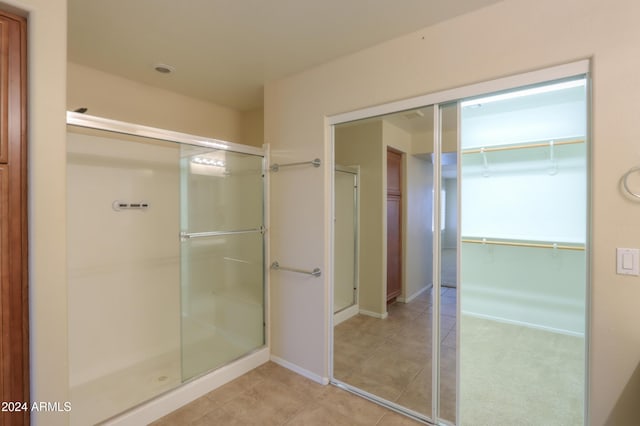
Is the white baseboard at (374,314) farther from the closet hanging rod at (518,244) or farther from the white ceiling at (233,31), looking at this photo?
the white ceiling at (233,31)

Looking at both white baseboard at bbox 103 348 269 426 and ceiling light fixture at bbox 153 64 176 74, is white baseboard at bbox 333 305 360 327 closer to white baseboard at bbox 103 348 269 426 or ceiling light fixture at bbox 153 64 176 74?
white baseboard at bbox 103 348 269 426

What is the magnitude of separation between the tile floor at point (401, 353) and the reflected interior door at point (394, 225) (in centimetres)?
16

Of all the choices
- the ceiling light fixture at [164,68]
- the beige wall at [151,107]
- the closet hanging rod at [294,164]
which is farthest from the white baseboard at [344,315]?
the ceiling light fixture at [164,68]

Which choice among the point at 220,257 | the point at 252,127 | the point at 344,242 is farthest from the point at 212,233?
the point at 252,127

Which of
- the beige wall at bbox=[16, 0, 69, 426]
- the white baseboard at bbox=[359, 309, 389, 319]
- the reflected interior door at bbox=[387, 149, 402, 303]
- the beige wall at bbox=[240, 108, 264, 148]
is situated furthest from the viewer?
the beige wall at bbox=[240, 108, 264, 148]

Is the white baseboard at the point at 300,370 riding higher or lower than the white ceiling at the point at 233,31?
lower

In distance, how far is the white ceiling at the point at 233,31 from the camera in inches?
65.7

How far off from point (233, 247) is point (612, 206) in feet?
8.56

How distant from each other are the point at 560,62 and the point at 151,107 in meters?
3.09

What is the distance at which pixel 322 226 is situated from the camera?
240 cm

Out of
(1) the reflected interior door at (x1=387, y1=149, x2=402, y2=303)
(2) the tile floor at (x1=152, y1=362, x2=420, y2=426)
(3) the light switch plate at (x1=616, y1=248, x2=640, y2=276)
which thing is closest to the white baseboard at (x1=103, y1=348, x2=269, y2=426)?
(2) the tile floor at (x1=152, y1=362, x2=420, y2=426)

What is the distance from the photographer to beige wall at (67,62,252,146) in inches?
93.9

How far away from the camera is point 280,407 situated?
211cm

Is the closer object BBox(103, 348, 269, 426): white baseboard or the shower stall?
BBox(103, 348, 269, 426): white baseboard
